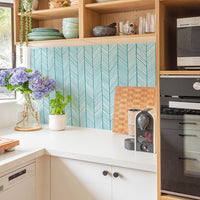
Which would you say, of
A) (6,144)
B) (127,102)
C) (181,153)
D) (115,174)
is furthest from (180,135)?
(6,144)

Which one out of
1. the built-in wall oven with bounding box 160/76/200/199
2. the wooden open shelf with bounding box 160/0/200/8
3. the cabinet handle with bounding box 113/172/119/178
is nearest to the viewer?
the built-in wall oven with bounding box 160/76/200/199

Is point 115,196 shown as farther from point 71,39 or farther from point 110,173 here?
point 71,39

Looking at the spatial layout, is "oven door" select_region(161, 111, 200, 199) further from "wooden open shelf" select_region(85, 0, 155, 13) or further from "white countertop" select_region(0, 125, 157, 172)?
"wooden open shelf" select_region(85, 0, 155, 13)

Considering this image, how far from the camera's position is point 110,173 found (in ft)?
5.40

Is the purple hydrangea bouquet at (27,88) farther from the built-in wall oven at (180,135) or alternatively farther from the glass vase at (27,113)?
the built-in wall oven at (180,135)

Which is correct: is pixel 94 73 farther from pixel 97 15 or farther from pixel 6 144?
pixel 6 144

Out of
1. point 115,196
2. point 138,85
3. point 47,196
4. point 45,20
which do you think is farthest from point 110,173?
point 45,20

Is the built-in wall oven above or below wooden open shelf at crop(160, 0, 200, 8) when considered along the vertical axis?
below

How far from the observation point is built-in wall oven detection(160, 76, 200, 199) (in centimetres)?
137

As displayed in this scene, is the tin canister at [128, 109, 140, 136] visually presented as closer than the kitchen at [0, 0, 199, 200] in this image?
No

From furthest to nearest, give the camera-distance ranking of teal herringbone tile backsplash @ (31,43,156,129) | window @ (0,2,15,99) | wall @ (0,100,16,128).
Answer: window @ (0,2,15,99) < wall @ (0,100,16,128) < teal herringbone tile backsplash @ (31,43,156,129)

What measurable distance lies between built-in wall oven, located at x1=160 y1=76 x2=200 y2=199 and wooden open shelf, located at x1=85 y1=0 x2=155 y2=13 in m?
0.71

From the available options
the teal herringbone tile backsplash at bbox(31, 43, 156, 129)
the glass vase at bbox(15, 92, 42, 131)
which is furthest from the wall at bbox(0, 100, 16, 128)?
the teal herringbone tile backsplash at bbox(31, 43, 156, 129)

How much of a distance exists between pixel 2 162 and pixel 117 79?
1.13 metres
